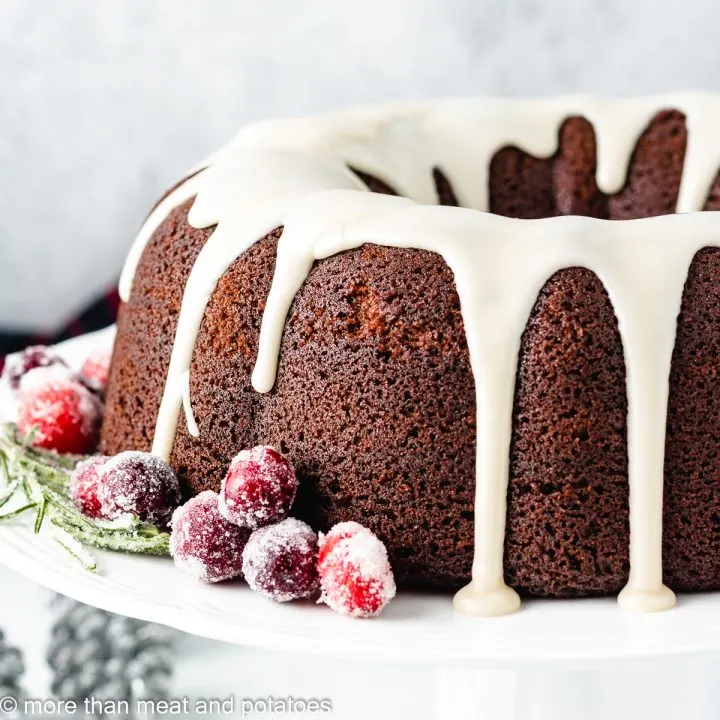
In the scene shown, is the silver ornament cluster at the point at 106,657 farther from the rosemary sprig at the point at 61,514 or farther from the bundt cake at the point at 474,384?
the bundt cake at the point at 474,384

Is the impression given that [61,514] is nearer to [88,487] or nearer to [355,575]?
[88,487]

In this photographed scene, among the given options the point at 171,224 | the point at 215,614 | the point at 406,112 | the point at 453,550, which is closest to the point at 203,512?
the point at 215,614

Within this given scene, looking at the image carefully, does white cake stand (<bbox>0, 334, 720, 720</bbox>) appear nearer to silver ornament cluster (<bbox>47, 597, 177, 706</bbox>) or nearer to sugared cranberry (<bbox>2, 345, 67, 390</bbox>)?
silver ornament cluster (<bbox>47, 597, 177, 706</bbox>)

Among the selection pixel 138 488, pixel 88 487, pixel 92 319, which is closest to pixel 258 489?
pixel 138 488

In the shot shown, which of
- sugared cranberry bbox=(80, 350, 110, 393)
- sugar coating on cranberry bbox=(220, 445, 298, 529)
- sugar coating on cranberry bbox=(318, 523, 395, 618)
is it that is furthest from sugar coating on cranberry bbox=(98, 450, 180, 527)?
sugared cranberry bbox=(80, 350, 110, 393)

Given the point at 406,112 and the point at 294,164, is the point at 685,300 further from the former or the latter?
the point at 406,112

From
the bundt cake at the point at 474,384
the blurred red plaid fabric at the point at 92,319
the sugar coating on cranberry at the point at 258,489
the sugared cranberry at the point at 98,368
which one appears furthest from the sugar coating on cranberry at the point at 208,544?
the blurred red plaid fabric at the point at 92,319
